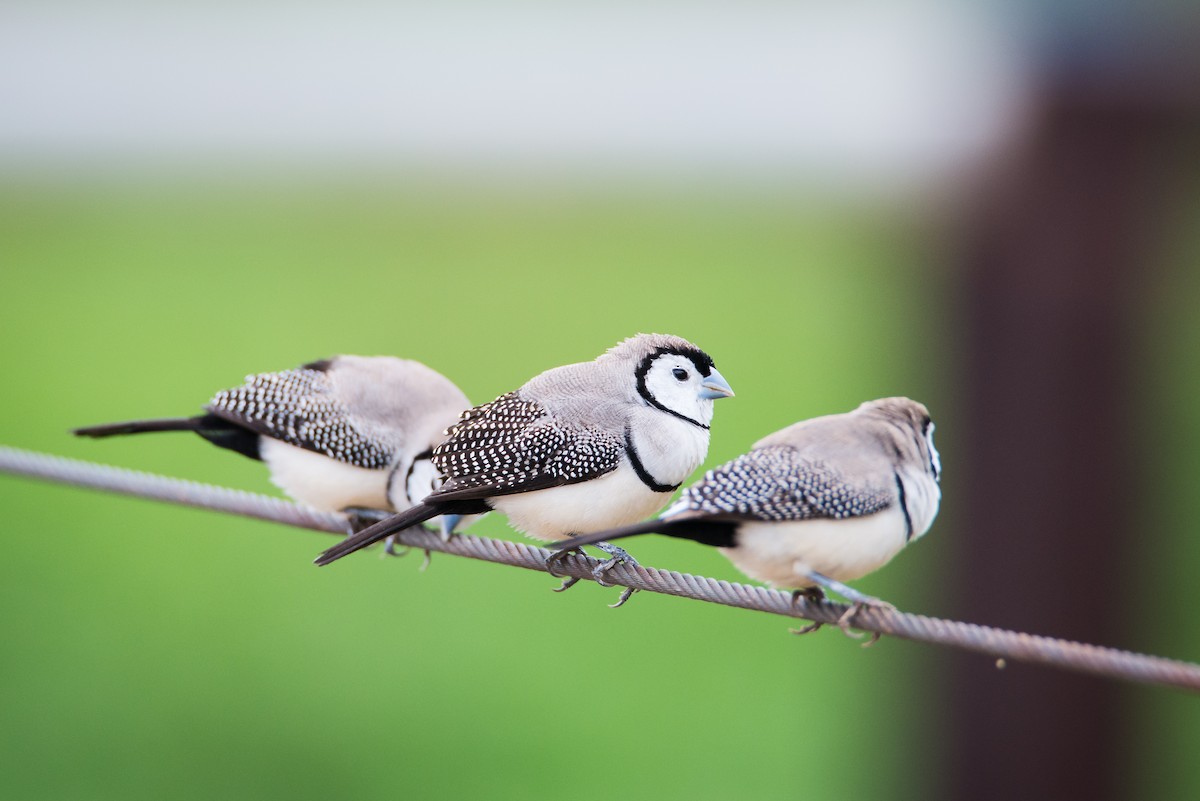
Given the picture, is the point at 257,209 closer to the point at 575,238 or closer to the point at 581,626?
the point at 581,626

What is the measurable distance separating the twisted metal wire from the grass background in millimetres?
885

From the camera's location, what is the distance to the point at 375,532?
129 cm

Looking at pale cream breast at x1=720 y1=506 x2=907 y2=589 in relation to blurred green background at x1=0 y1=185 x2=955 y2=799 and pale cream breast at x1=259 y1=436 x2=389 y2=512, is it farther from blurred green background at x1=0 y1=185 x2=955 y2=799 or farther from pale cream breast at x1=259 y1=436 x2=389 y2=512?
blurred green background at x1=0 y1=185 x2=955 y2=799

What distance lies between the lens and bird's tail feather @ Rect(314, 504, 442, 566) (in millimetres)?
1251

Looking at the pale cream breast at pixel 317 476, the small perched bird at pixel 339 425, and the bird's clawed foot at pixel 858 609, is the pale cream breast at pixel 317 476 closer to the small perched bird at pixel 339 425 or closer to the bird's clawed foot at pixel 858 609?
the small perched bird at pixel 339 425

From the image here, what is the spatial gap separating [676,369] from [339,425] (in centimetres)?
A: 59

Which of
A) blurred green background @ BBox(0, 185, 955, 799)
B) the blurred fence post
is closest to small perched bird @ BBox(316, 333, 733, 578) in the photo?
the blurred fence post

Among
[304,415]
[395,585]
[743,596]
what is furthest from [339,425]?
[395,585]

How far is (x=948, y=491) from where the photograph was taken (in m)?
2.97

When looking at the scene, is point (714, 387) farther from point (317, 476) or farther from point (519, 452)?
point (317, 476)

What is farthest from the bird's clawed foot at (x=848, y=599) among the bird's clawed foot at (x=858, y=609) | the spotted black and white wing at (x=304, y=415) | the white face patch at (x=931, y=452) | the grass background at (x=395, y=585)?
the grass background at (x=395, y=585)

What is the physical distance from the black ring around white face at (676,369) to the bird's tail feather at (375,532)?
0.23m

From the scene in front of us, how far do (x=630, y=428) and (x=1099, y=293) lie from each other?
1.28 metres

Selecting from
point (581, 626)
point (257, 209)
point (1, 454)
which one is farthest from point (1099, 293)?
point (257, 209)
